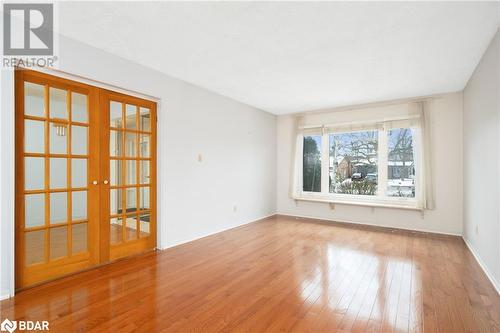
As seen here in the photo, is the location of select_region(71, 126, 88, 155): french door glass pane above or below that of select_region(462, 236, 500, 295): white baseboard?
above

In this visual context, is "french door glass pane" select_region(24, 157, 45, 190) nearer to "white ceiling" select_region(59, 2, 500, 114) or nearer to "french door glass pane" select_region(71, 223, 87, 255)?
"french door glass pane" select_region(71, 223, 87, 255)

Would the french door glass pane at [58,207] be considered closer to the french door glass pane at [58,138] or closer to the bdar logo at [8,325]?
the french door glass pane at [58,138]

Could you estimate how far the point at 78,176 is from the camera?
9.73 feet

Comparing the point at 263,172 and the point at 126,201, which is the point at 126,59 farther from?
the point at 263,172

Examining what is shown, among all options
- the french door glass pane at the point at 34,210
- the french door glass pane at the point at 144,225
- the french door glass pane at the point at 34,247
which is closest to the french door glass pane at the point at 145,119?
the french door glass pane at the point at 144,225

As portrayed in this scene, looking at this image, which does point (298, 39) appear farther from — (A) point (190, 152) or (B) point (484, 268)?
Answer: (B) point (484, 268)

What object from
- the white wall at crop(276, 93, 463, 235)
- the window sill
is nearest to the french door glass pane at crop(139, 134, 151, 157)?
the window sill

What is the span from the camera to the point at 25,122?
8.36 ft

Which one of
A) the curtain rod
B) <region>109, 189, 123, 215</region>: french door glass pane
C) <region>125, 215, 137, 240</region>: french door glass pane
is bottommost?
<region>125, 215, 137, 240</region>: french door glass pane

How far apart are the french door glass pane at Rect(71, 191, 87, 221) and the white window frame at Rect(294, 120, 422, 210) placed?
454 cm

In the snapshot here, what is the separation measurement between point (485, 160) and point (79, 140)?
16.4 ft

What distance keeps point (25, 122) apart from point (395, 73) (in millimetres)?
4733

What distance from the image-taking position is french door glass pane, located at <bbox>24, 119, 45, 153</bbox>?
2.56 m

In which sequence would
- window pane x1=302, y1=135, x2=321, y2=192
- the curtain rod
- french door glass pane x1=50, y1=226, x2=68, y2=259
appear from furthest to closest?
window pane x1=302, y1=135, x2=321, y2=192 → the curtain rod → french door glass pane x1=50, y1=226, x2=68, y2=259
